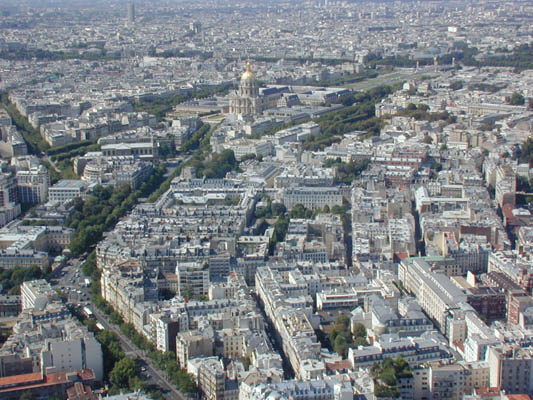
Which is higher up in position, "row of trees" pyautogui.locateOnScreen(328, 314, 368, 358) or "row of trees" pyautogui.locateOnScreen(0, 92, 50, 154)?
A: "row of trees" pyautogui.locateOnScreen(328, 314, 368, 358)

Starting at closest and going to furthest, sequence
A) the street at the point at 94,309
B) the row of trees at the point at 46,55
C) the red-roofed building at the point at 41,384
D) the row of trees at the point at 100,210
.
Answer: the red-roofed building at the point at 41,384 → the street at the point at 94,309 → the row of trees at the point at 100,210 → the row of trees at the point at 46,55

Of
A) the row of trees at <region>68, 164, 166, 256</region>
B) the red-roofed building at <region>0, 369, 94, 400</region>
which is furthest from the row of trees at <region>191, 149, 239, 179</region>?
the red-roofed building at <region>0, 369, 94, 400</region>

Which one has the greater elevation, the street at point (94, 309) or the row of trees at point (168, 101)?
the street at point (94, 309)

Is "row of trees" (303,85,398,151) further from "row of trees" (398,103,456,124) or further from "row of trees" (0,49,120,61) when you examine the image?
"row of trees" (0,49,120,61)

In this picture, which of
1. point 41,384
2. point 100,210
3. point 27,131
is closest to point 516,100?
point 27,131

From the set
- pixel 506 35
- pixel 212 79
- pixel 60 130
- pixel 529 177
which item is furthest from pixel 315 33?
pixel 529 177

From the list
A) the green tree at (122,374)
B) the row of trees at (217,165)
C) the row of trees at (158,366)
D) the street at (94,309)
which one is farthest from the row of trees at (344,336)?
the row of trees at (217,165)

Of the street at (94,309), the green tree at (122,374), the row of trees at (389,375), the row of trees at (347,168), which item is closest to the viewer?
the row of trees at (389,375)

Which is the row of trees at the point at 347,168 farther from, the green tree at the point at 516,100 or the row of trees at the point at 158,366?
the green tree at the point at 516,100

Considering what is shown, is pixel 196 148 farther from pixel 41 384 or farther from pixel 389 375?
pixel 389 375

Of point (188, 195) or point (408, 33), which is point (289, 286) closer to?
point (188, 195)

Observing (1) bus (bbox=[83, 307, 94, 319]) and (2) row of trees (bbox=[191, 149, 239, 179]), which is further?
(2) row of trees (bbox=[191, 149, 239, 179])
